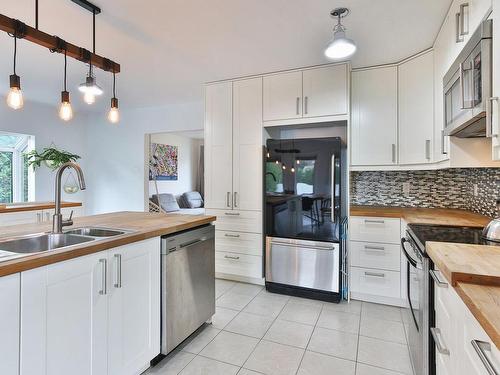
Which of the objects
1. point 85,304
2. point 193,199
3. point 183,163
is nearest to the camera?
point 85,304

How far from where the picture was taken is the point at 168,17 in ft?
6.91

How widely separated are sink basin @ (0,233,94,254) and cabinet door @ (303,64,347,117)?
92.5 inches

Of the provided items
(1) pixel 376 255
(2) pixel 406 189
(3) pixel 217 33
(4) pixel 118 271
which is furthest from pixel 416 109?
(4) pixel 118 271

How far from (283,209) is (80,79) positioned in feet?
9.63

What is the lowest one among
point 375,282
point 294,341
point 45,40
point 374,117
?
point 294,341

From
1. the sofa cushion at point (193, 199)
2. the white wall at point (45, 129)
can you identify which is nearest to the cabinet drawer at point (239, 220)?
the white wall at point (45, 129)

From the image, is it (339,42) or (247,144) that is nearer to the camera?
(339,42)

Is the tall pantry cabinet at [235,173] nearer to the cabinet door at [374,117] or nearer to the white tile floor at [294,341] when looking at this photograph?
the white tile floor at [294,341]

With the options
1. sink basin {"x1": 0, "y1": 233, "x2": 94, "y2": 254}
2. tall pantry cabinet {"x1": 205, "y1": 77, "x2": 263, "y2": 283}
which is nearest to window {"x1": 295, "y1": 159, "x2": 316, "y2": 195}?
tall pantry cabinet {"x1": 205, "y1": 77, "x2": 263, "y2": 283}

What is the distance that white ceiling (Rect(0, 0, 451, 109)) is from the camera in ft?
6.46

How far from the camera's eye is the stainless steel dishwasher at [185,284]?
1.86m

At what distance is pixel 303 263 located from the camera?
2898mm

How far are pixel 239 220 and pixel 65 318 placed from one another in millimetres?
2146

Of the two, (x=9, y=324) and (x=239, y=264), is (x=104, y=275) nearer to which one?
(x=9, y=324)
